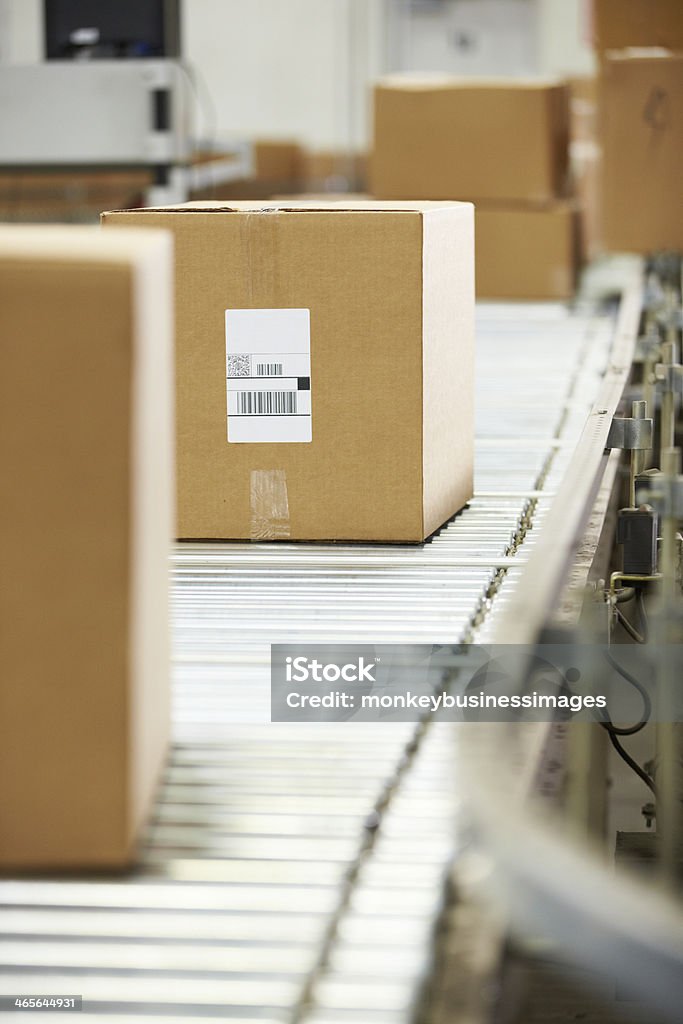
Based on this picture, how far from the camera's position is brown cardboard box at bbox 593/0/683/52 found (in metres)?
3.53

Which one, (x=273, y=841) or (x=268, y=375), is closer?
(x=273, y=841)

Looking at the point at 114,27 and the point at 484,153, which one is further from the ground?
the point at 114,27

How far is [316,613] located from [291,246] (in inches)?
17.2

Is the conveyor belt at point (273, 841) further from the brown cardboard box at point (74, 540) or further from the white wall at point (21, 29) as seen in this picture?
the white wall at point (21, 29)

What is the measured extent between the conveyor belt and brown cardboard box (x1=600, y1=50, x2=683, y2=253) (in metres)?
2.11

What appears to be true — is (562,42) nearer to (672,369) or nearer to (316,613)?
(672,369)

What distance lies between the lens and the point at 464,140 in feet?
12.8

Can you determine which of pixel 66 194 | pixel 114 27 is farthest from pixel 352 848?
pixel 66 194

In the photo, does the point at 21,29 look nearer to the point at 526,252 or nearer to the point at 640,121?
the point at 526,252

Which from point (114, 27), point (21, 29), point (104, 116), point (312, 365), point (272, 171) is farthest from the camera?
point (21, 29)

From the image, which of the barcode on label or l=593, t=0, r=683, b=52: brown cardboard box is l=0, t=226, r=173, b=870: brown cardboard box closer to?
the barcode on label

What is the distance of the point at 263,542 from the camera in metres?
1.75

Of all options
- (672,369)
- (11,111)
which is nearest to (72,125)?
(11,111)

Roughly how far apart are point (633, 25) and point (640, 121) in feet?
0.78
